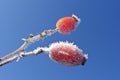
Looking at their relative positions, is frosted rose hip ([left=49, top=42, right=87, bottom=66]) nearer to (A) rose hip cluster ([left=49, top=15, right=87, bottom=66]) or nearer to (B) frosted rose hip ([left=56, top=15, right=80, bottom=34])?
(A) rose hip cluster ([left=49, top=15, right=87, bottom=66])

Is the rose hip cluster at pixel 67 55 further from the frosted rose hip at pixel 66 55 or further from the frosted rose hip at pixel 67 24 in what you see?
the frosted rose hip at pixel 67 24

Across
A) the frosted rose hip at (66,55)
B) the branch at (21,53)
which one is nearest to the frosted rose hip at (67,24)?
the branch at (21,53)

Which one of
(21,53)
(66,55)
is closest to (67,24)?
(66,55)

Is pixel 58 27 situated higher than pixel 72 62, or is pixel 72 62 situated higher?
pixel 58 27

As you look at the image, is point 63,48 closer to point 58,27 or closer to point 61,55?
point 61,55

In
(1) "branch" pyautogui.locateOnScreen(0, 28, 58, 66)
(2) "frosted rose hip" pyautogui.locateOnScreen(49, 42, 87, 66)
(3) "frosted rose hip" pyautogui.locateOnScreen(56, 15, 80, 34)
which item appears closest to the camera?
(2) "frosted rose hip" pyautogui.locateOnScreen(49, 42, 87, 66)

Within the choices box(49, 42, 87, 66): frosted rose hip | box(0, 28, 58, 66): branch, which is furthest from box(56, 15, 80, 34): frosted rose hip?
box(49, 42, 87, 66): frosted rose hip

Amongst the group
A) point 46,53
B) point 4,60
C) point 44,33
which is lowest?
point 46,53

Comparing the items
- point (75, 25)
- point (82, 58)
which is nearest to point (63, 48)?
point (82, 58)
